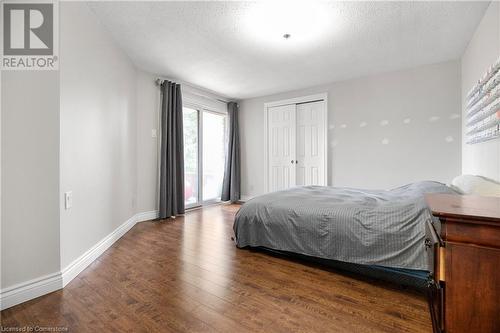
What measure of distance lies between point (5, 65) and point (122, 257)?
180 centimetres

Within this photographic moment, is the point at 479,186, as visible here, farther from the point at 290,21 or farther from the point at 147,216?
the point at 147,216

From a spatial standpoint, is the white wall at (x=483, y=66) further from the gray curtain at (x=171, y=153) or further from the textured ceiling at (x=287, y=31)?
the gray curtain at (x=171, y=153)

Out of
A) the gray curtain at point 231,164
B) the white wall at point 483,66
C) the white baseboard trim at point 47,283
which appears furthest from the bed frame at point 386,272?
the gray curtain at point 231,164

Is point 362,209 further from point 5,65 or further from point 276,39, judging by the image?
point 5,65

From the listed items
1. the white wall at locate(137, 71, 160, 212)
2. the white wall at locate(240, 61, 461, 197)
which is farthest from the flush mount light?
the white wall at locate(137, 71, 160, 212)

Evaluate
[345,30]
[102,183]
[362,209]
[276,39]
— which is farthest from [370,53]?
[102,183]

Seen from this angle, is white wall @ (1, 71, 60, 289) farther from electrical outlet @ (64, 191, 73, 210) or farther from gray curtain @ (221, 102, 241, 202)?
gray curtain @ (221, 102, 241, 202)

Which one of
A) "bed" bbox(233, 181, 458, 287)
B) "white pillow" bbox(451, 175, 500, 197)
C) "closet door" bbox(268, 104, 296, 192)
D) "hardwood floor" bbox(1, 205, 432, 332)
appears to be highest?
"closet door" bbox(268, 104, 296, 192)

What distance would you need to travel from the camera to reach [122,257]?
2.33m

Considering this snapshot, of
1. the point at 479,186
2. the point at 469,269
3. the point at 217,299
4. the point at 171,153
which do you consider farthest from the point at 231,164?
the point at 469,269

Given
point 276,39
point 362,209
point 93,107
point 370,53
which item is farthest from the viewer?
point 370,53

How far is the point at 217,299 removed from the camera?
162cm

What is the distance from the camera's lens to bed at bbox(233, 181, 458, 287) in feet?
5.63

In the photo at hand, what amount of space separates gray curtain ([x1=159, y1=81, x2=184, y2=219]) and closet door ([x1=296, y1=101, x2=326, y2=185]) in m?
2.26
